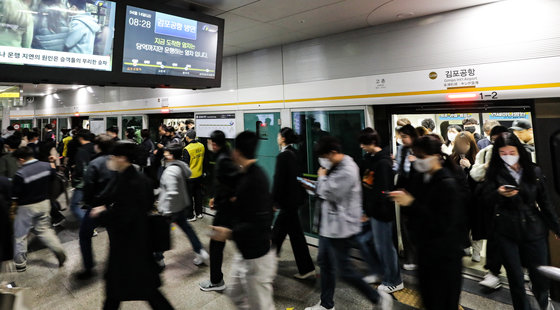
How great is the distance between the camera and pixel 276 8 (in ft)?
10.1

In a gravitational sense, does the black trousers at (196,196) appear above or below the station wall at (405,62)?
below

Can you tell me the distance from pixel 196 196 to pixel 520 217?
4644 mm

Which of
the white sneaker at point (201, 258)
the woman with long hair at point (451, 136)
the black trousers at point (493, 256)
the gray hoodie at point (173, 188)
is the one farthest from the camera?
the woman with long hair at point (451, 136)

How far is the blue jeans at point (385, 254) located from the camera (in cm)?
295

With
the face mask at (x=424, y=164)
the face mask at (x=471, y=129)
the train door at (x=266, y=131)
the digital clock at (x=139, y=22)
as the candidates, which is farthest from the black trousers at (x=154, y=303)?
the face mask at (x=471, y=129)

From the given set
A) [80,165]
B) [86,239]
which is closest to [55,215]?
[80,165]

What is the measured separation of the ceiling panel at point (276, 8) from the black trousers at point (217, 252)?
2079mm

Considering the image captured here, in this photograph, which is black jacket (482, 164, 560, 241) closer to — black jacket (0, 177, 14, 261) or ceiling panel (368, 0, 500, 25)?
ceiling panel (368, 0, 500, 25)

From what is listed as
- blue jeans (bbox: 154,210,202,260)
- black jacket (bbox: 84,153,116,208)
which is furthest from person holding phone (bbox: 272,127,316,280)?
black jacket (bbox: 84,153,116,208)

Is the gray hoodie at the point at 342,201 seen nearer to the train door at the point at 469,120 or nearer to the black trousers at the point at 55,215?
the train door at the point at 469,120

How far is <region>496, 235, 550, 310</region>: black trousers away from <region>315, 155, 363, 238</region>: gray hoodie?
113cm

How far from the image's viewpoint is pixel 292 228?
10.6 ft

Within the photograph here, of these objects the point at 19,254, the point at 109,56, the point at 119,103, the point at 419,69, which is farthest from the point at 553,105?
the point at 119,103

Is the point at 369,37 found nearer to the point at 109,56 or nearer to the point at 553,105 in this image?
the point at 553,105
